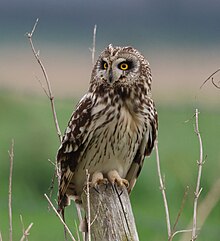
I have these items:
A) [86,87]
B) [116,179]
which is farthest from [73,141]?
[86,87]

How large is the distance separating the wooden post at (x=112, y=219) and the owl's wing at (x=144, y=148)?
0.94m

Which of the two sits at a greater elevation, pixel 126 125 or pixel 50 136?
pixel 126 125

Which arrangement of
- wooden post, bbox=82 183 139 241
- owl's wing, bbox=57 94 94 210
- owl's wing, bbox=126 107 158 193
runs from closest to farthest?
wooden post, bbox=82 183 139 241
owl's wing, bbox=57 94 94 210
owl's wing, bbox=126 107 158 193

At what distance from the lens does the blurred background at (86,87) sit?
11.0 metres

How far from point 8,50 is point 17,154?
456 inches

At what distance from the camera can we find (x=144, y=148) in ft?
18.7

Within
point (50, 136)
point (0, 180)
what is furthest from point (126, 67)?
point (50, 136)

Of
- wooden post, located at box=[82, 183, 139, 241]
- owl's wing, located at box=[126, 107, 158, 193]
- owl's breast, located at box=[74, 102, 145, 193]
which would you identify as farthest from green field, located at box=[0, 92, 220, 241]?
wooden post, located at box=[82, 183, 139, 241]

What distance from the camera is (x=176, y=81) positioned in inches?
746

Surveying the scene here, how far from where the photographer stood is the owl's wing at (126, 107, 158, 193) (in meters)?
5.64

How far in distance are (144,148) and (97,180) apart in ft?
1.91

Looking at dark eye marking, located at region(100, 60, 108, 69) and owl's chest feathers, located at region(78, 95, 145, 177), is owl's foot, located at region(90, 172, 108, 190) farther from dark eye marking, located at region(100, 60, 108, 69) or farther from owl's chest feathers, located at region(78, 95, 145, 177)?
dark eye marking, located at region(100, 60, 108, 69)

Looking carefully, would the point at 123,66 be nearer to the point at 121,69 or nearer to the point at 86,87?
the point at 121,69

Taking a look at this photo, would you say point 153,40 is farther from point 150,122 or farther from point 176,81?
point 150,122
